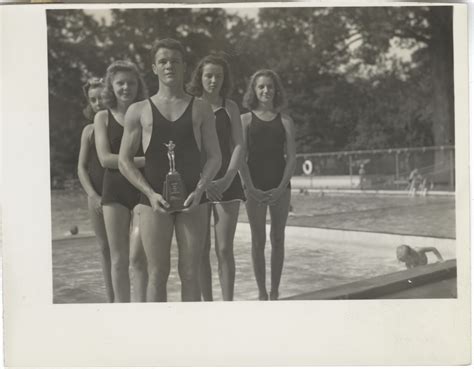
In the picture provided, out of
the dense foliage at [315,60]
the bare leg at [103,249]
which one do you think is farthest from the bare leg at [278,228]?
the bare leg at [103,249]

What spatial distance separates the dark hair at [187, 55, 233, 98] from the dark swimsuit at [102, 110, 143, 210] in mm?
404

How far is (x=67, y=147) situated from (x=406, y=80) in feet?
5.86

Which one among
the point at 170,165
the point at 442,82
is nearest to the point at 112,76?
the point at 170,165

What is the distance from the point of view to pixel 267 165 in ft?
9.42

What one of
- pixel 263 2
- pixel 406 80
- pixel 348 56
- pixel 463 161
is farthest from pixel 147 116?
pixel 463 161

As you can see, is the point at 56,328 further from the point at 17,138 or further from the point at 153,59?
the point at 153,59

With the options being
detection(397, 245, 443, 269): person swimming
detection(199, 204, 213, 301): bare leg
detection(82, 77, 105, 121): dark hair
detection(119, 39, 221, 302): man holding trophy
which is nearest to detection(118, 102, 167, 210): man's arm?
detection(119, 39, 221, 302): man holding trophy

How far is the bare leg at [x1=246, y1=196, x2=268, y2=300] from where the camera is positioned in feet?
9.42

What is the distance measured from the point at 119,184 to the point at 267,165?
0.76 metres

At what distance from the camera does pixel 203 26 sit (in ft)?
9.30

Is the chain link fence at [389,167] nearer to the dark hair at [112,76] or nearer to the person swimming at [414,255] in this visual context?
the person swimming at [414,255]

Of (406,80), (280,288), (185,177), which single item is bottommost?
(280,288)

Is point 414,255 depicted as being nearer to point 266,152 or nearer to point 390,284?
point 390,284

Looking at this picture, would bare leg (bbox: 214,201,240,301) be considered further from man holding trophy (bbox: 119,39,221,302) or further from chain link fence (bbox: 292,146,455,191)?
chain link fence (bbox: 292,146,455,191)
